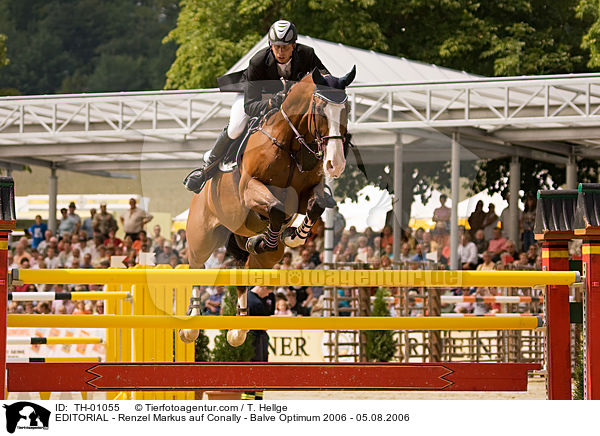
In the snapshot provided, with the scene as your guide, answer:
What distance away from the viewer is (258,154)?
14.8 feet

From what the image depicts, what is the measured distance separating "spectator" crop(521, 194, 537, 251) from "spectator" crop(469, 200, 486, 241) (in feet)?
10.3

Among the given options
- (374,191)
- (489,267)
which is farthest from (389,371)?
(489,267)

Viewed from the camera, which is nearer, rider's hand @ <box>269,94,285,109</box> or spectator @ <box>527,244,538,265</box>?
rider's hand @ <box>269,94,285,109</box>

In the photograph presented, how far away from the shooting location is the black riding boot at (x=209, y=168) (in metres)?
4.96

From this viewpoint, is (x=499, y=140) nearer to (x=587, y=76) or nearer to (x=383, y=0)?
(x=587, y=76)

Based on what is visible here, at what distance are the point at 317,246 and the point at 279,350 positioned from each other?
3.71 ft

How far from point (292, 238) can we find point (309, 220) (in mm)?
180

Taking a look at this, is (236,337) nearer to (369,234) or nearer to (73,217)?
(369,234)

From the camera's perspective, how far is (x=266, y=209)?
4.38m

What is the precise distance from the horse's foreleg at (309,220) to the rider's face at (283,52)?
2.10ft

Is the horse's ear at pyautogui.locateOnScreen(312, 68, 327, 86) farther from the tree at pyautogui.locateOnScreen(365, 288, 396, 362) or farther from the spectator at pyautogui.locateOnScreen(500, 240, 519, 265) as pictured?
the spectator at pyautogui.locateOnScreen(500, 240, 519, 265)

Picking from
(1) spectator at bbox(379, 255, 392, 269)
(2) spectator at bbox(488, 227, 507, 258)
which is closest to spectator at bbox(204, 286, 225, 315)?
(2) spectator at bbox(488, 227, 507, 258)

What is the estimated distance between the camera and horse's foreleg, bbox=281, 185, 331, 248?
4363 millimetres
